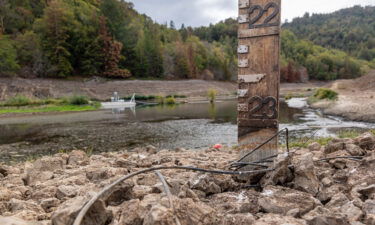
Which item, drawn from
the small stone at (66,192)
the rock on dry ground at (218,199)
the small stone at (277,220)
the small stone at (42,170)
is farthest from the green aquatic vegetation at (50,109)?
the small stone at (277,220)

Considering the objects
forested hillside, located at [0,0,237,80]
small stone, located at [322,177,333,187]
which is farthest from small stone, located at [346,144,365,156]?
forested hillside, located at [0,0,237,80]

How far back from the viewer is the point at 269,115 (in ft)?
11.1

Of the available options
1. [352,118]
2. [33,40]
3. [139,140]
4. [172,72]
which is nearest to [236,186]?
[139,140]

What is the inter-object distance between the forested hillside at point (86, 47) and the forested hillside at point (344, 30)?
99.0 meters

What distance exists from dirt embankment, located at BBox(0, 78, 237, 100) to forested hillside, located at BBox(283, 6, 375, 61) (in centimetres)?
11106

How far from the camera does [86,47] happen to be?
55344mm

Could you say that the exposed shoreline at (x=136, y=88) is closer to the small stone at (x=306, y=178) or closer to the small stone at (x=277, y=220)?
the small stone at (x=306, y=178)

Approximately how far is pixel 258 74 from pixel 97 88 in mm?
44660

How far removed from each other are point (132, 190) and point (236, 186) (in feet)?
4.04

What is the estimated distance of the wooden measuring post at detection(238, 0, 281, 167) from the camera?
3.26 m

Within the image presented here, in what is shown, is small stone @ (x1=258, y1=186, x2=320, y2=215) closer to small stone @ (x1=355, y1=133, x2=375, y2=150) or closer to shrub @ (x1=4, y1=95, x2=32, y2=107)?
small stone @ (x1=355, y1=133, x2=375, y2=150)

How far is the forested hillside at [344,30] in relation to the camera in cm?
13212

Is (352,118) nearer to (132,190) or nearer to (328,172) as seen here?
(328,172)

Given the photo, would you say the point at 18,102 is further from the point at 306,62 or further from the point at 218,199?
the point at 306,62
